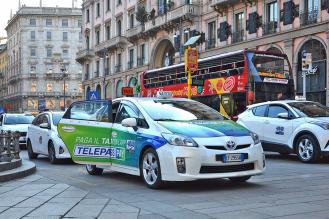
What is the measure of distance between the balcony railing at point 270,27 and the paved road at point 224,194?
24318 mm

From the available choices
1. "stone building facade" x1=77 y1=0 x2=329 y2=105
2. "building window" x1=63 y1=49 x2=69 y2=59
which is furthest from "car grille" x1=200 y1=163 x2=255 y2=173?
"building window" x1=63 y1=49 x2=69 y2=59

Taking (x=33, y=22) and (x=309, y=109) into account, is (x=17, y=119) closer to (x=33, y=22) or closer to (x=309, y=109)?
(x=309, y=109)

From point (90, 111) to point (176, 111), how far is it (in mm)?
2043

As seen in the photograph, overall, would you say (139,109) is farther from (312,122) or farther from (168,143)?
(312,122)

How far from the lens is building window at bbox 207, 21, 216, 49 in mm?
41375

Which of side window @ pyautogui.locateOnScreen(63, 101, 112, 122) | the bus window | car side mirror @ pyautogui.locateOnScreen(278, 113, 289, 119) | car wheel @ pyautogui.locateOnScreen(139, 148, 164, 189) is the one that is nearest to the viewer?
car wheel @ pyautogui.locateOnScreen(139, 148, 164, 189)

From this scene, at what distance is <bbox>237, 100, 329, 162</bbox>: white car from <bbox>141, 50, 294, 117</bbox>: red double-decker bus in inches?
213

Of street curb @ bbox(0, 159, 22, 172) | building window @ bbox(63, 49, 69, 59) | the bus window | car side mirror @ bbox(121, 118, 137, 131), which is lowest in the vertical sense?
street curb @ bbox(0, 159, 22, 172)

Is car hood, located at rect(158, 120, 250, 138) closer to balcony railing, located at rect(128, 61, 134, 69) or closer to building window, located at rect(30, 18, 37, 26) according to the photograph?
balcony railing, located at rect(128, 61, 134, 69)

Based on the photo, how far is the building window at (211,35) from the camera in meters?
41.4

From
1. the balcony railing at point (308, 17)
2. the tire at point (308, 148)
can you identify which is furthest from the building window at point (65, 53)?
the tire at point (308, 148)

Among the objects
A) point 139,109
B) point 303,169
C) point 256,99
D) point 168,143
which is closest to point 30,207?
point 168,143

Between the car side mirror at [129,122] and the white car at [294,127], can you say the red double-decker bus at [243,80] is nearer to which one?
the white car at [294,127]

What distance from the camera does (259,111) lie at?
49.3 feet
